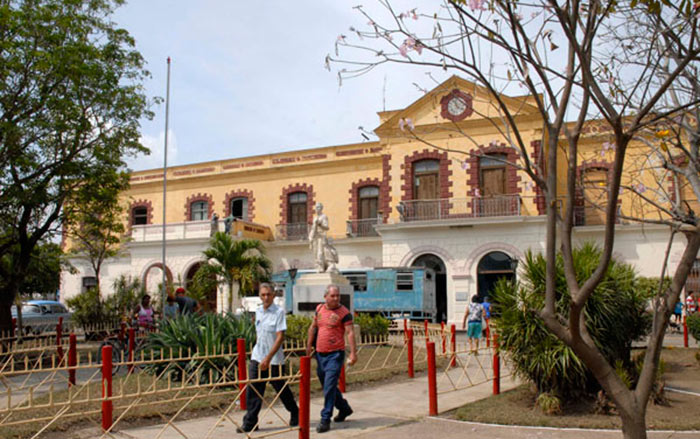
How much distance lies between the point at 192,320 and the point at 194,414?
10.5ft

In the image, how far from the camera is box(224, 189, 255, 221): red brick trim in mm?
32812

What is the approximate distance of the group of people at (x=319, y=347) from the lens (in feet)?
23.1

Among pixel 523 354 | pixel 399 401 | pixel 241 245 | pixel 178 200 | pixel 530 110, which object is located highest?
Result: pixel 530 110

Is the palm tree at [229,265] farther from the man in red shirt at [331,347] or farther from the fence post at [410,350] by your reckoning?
the man in red shirt at [331,347]

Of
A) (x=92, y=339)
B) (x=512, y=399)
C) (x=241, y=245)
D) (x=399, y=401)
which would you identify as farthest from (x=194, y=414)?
(x=241, y=245)

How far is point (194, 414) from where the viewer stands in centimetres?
803

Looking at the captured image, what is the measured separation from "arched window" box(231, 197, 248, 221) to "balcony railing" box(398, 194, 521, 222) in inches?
377

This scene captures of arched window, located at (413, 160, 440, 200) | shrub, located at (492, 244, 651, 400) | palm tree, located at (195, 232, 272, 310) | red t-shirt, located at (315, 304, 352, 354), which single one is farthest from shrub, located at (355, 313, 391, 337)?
arched window, located at (413, 160, 440, 200)

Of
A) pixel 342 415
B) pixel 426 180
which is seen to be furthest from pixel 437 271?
pixel 342 415

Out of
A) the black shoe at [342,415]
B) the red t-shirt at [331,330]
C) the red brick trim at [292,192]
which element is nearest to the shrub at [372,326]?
the black shoe at [342,415]

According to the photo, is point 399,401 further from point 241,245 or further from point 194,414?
point 241,245

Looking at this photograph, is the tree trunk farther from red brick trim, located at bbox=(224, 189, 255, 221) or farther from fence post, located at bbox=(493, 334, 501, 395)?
red brick trim, located at bbox=(224, 189, 255, 221)

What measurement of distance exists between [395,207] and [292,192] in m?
6.70

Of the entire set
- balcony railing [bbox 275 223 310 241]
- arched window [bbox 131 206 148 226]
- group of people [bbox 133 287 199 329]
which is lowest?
group of people [bbox 133 287 199 329]
